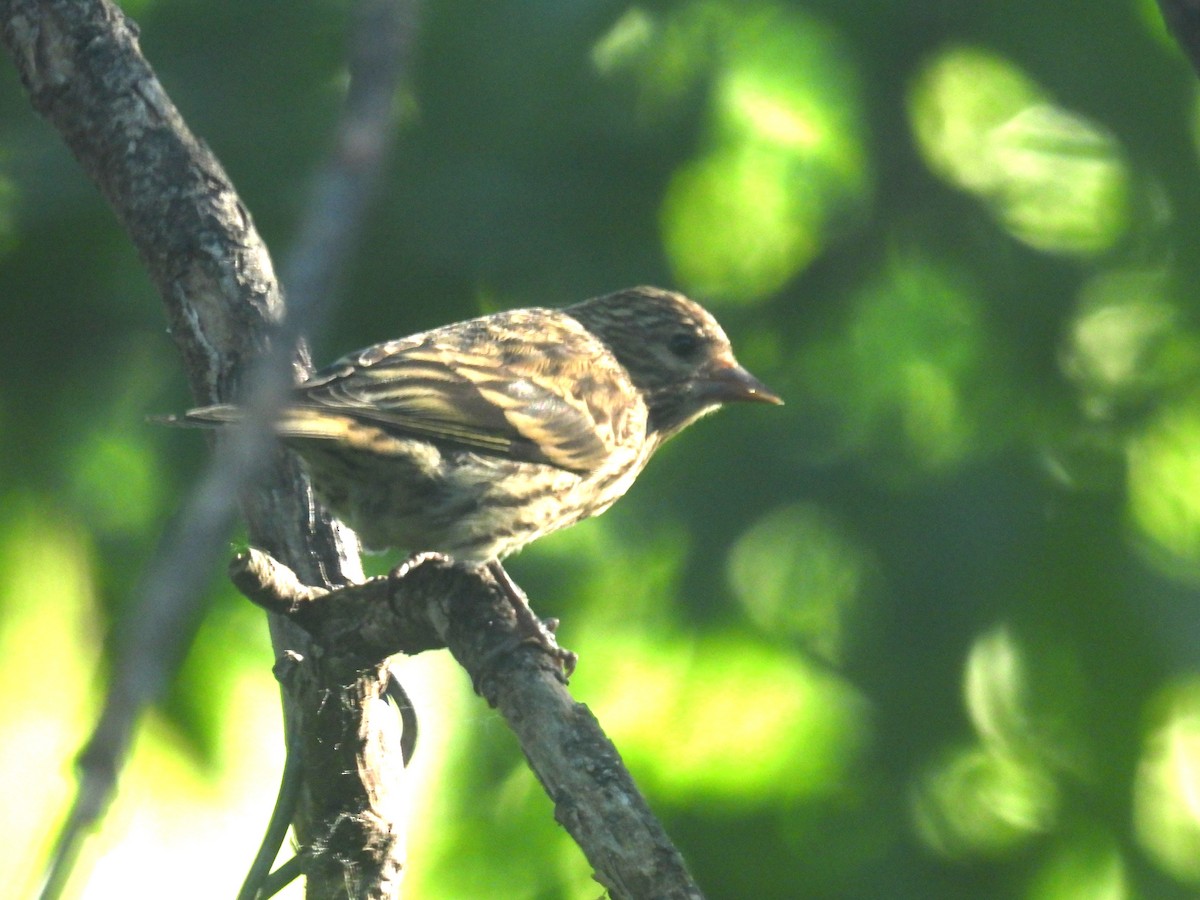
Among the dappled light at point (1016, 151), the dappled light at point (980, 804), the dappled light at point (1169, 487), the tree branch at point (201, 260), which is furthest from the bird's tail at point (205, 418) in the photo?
the dappled light at point (1169, 487)

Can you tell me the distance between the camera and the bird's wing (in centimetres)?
304

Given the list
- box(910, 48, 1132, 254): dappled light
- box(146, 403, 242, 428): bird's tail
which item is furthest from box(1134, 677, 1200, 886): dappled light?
box(146, 403, 242, 428): bird's tail

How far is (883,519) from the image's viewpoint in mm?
3473

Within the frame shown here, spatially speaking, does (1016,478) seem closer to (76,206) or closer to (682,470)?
(682,470)

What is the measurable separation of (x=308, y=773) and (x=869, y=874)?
138 centimetres

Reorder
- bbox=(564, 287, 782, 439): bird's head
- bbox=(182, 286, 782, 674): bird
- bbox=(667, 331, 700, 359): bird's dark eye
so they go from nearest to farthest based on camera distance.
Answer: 1. bbox=(182, 286, 782, 674): bird
2. bbox=(564, 287, 782, 439): bird's head
3. bbox=(667, 331, 700, 359): bird's dark eye

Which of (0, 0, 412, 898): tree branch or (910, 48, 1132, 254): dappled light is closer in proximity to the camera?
(0, 0, 412, 898): tree branch

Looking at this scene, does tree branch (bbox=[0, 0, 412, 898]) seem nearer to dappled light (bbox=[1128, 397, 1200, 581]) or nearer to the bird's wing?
the bird's wing

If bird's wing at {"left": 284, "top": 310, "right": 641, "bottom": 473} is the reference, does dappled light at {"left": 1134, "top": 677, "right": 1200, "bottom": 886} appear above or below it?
below

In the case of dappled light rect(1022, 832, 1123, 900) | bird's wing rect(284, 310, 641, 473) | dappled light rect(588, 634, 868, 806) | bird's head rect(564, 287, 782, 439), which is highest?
bird's head rect(564, 287, 782, 439)

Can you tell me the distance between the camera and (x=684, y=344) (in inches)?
151

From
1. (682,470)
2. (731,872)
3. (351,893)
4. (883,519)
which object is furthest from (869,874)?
(351,893)

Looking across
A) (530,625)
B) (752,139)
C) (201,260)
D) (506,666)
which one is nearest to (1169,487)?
(752,139)

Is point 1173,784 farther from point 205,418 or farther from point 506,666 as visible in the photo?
point 205,418
